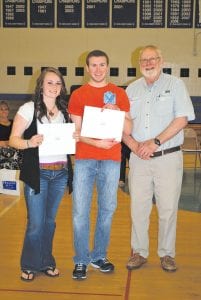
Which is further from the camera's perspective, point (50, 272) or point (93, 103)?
point (50, 272)

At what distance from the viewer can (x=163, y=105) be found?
13.5 ft

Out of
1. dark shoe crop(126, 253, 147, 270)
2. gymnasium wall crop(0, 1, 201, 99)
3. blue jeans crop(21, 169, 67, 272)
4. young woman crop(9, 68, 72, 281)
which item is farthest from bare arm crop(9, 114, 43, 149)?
gymnasium wall crop(0, 1, 201, 99)

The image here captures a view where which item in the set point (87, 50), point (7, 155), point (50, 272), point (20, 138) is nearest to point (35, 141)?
point (20, 138)

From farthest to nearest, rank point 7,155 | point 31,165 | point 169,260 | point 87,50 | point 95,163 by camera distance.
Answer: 1. point 87,50
2. point 7,155
3. point 169,260
4. point 95,163
5. point 31,165

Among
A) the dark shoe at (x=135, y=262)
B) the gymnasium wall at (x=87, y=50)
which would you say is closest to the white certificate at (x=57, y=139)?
the dark shoe at (x=135, y=262)

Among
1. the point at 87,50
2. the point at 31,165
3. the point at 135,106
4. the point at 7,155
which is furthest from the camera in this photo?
the point at 87,50

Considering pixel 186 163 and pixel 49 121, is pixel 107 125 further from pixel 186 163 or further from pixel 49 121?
pixel 186 163

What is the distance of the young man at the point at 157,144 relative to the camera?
408 centimetres

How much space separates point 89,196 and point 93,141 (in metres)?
0.50

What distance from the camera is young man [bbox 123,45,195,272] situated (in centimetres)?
408

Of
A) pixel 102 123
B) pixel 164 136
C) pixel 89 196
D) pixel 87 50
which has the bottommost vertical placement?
pixel 89 196

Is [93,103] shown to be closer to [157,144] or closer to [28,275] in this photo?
[157,144]

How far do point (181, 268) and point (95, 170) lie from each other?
1.32 metres

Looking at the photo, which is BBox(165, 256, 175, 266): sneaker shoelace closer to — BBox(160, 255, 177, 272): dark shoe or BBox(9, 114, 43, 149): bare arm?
BBox(160, 255, 177, 272): dark shoe
